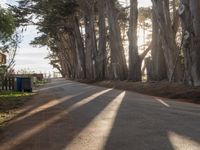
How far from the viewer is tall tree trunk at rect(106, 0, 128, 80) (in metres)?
31.8

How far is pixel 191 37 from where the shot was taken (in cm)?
1725

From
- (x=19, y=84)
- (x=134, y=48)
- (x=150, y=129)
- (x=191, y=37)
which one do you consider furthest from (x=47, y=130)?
(x=134, y=48)

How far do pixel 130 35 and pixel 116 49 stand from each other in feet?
13.6

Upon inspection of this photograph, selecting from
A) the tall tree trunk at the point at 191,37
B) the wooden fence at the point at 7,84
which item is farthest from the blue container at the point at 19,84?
the tall tree trunk at the point at 191,37

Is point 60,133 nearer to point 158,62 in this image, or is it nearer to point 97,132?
point 97,132

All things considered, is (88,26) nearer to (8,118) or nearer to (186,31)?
(186,31)

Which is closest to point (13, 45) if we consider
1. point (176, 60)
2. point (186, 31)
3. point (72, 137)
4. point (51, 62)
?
point (176, 60)

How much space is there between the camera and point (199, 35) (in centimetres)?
1702

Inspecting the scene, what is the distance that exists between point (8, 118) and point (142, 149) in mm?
5706

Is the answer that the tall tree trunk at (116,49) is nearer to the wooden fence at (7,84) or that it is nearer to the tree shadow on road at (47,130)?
the wooden fence at (7,84)

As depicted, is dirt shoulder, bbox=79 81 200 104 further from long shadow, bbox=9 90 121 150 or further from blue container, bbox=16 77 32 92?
blue container, bbox=16 77 32 92

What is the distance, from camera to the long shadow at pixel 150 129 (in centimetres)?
649

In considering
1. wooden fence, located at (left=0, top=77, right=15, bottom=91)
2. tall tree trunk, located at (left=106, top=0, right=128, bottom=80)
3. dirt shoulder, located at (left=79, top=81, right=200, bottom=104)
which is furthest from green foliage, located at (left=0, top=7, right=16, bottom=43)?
tall tree trunk, located at (left=106, top=0, right=128, bottom=80)

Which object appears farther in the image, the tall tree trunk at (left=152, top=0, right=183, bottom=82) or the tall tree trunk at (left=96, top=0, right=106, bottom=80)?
the tall tree trunk at (left=96, top=0, right=106, bottom=80)
